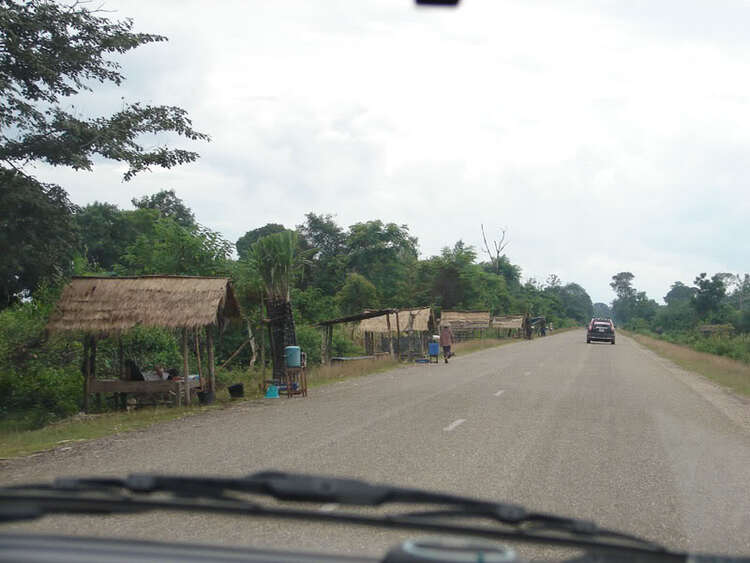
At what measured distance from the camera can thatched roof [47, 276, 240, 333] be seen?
18.1 metres

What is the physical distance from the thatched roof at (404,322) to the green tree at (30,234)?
84.4ft

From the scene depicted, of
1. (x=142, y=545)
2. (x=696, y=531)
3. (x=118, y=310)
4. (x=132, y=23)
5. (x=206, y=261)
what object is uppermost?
(x=132, y=23)

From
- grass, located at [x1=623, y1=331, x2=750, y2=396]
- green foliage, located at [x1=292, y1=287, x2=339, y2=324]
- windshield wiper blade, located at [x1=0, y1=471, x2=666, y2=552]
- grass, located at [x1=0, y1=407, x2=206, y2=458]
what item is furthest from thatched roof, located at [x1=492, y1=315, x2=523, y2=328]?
windshield wiper blade, located at [x1=0, y1=471, x2=666, y2=552]

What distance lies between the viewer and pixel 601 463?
9609 mm

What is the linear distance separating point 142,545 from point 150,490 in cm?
26

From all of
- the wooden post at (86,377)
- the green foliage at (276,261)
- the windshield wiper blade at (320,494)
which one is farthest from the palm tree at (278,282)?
the windshield wiper blade at (320,494)

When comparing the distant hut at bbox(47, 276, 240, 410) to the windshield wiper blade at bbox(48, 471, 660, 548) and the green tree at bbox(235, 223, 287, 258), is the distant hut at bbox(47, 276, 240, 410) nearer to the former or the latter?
the windshield wiper blade at bbox(48, 471, 660, 548)

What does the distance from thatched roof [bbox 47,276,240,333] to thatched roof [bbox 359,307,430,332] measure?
72.9 feet

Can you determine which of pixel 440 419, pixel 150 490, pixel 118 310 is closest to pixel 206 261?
Answer: pixel 118 310

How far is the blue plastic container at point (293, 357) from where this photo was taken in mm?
20547

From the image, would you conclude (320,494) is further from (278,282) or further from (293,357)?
(278,282)

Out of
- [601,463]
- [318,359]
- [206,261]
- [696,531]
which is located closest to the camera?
[696,531]

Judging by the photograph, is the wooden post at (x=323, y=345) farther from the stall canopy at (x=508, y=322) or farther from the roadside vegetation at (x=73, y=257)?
the stall canopy at (x=508, y=322)

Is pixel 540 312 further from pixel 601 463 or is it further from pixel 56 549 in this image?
pixel 56 549
